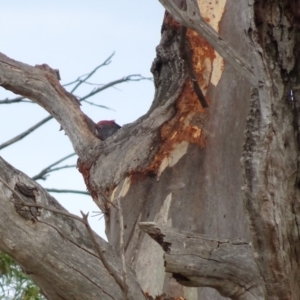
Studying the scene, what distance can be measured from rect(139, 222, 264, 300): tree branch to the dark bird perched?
94 centimetres

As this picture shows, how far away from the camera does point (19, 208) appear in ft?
4.55

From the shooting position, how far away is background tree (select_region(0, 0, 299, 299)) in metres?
1.17

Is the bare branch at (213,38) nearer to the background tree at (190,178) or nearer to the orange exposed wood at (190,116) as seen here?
the background tree at (190,178)

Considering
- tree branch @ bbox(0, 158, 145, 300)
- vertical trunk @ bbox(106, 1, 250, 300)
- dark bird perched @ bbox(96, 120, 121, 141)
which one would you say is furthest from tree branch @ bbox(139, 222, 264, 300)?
dark bird perched @ bbox(96, 120, 121, 141)

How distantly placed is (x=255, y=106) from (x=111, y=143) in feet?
3.25

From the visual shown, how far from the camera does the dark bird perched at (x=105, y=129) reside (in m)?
2.30

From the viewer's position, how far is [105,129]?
2355 mm

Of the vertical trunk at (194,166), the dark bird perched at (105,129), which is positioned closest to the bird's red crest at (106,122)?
the dark bird perched at (105,129)

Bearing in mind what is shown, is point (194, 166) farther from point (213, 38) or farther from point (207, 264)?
point (213, 38)

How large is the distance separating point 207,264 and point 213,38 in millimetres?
445

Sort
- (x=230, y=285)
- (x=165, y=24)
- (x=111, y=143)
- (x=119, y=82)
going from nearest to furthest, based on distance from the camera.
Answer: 1. (x=230, y=285)
2. (x=111, y=143)
3. (x=165, y=24)
4. (x=119, y=82)

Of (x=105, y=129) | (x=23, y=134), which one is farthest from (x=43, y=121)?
(x=105, y=129)

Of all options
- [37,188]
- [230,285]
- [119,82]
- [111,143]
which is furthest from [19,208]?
[119,82]

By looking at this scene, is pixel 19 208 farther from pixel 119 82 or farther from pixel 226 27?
pixel 119 82
